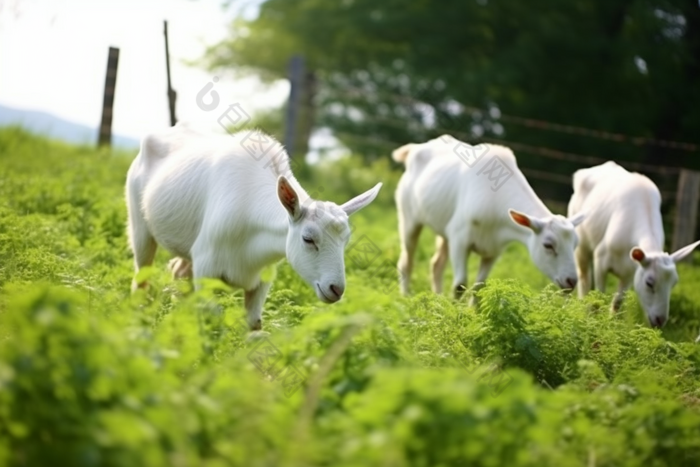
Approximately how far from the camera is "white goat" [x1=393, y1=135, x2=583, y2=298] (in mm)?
8305

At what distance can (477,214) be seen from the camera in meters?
8.96

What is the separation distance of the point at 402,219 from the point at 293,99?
579cm

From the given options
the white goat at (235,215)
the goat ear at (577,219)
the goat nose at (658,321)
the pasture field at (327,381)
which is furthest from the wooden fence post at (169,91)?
the goat nose at (658,321)

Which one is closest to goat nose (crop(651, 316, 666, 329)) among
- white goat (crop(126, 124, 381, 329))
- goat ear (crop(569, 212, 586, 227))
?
goat ear (crop(569, 212, 586, 227))

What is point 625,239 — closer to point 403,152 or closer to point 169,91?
point 403,152

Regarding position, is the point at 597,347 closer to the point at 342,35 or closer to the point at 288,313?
the point at 288,313

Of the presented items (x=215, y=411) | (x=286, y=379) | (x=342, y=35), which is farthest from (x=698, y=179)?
(x=342, y=35)

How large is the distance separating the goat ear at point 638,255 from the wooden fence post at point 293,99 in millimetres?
7953

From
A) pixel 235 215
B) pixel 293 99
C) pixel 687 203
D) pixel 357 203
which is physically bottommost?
pixel 293 99

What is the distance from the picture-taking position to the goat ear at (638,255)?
8.25 m

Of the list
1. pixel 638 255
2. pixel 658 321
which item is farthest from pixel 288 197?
pixel 658 321

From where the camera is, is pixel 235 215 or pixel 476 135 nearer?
pixel 235 215

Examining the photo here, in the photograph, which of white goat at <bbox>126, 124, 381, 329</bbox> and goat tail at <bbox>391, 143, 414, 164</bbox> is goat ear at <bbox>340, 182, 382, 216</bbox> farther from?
goat tail at <bbox>391, 143, 414, 164</bbox>

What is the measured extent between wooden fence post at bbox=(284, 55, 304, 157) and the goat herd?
15.6 ft
